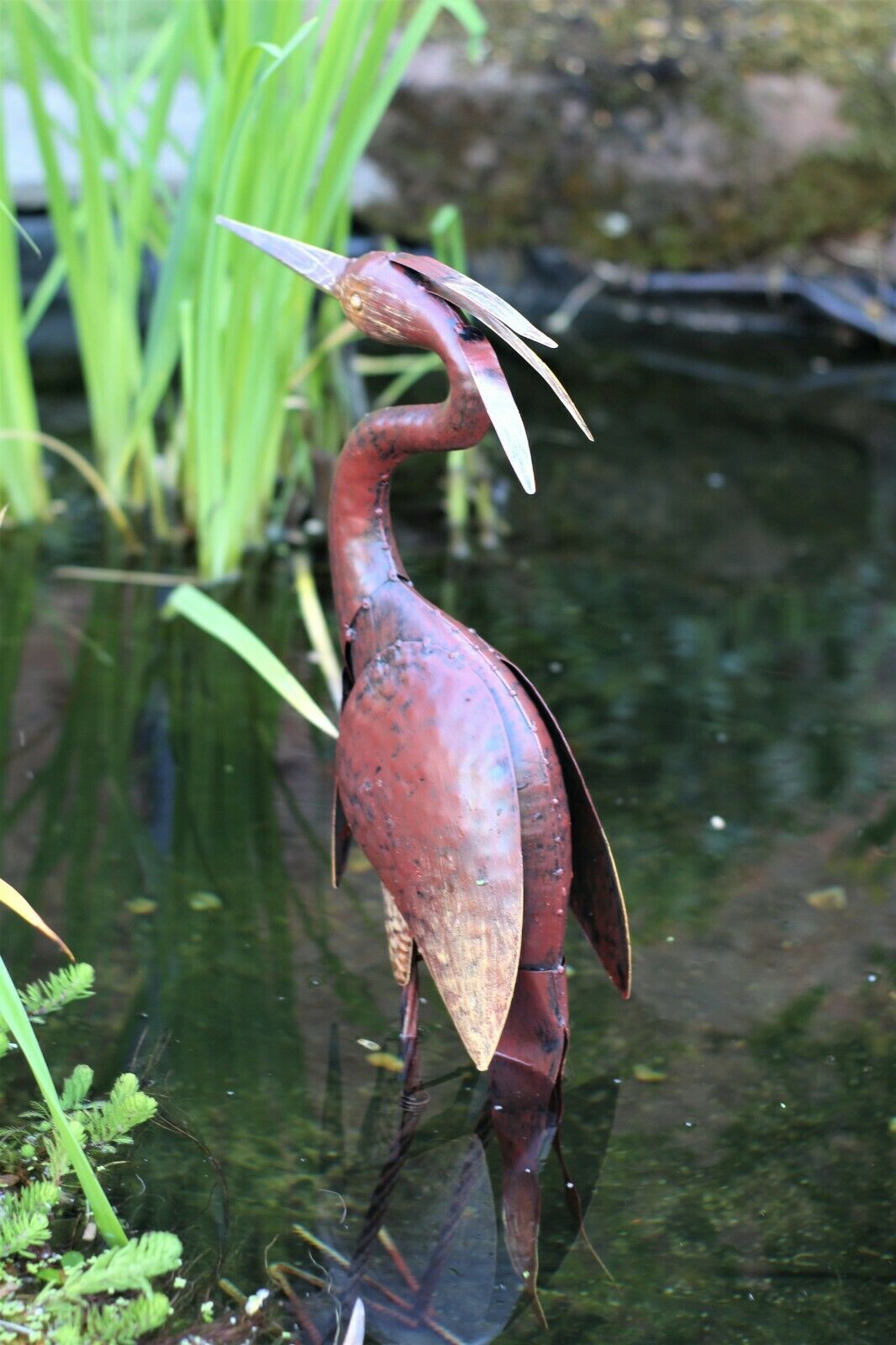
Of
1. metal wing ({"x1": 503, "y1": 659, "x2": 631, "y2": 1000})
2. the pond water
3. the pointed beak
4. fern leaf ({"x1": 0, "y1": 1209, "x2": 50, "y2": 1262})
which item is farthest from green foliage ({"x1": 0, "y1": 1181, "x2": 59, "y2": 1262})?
the pointed beak

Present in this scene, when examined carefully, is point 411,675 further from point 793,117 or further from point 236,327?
point 793,117

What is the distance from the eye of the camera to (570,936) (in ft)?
5.43

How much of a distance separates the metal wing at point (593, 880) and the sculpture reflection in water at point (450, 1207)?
5.7 inches

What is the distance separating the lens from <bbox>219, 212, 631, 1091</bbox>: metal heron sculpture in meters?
1.18

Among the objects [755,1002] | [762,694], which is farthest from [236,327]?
[755,1002]

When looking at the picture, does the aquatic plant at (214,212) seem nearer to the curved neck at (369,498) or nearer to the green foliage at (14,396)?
the green foliage at (14,396)

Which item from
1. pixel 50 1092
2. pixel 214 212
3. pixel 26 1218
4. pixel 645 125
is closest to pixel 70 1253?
pixel 26 1218

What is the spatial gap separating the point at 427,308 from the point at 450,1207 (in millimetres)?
798

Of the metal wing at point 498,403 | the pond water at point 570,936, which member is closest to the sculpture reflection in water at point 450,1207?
the pond water at point 570,936

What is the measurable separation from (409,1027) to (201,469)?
1259 mm

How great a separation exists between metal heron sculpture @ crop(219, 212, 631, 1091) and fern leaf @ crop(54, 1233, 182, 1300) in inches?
12.3

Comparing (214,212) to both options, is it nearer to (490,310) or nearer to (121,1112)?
(490,310)

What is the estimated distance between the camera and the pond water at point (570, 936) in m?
1.21

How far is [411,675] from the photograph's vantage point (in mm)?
1229
